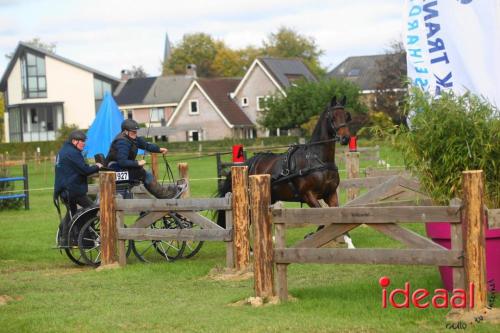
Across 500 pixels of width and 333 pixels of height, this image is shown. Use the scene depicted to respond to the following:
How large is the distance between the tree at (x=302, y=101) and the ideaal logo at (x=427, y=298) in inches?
2624

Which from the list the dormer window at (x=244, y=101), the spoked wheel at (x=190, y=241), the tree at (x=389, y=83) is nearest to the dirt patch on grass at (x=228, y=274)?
the spoked wheel at (x=190, y=241)

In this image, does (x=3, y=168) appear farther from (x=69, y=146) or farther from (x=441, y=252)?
(x=441, y=252)

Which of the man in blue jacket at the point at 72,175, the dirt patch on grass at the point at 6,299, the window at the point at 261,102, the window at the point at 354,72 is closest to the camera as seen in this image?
the dirt patch on grass at the point at 6,299

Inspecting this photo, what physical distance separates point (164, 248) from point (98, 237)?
145cm

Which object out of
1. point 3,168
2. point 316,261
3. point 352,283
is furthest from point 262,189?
point 3,168

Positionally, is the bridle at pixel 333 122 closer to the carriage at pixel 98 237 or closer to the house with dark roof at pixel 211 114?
the carriage at pixel 98 237

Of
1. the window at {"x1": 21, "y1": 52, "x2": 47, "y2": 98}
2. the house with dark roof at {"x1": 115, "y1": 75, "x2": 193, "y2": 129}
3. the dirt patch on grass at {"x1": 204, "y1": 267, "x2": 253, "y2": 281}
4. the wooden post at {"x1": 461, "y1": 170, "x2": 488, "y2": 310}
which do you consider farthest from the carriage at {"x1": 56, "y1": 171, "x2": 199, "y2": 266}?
the house with dark roof at {"x1": 115, "y1": 75, "x2": 193, "y2": 129}

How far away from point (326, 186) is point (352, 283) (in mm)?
3935

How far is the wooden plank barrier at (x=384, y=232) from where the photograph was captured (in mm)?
8266

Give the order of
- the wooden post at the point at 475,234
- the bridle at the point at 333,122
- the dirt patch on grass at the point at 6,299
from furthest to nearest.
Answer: the bridle at the point at 333,122, the dirt patch on grass at the point at 6,299, the wooden post at the point at 475,234

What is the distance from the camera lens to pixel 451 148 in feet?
30.3

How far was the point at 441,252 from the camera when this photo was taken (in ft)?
28.0

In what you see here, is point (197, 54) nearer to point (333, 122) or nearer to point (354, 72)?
point (354, 72)

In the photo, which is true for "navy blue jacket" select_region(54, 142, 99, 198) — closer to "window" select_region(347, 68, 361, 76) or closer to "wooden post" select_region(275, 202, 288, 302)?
"wooden post" select_region(275, 202, 288, 302)
